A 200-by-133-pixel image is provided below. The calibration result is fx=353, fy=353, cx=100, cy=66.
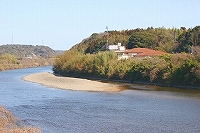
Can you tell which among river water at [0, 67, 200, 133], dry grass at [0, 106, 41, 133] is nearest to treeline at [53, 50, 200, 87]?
river water at [0, 67, 200, 133]

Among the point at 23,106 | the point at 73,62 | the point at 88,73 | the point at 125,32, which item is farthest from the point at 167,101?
the point at 125,32

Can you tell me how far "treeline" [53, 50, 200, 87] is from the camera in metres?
52.5

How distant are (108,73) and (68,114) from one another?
1773 inches

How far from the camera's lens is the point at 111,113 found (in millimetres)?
29922

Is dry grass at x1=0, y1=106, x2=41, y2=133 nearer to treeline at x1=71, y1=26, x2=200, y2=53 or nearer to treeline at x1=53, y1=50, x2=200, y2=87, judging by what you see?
treeline at x1=53, y1=50, x2=200, y2=87

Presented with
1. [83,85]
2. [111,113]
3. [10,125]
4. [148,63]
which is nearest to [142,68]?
[148,63]

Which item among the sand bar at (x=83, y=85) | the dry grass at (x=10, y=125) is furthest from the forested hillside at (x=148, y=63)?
the dry grass at (x=10, y=125)

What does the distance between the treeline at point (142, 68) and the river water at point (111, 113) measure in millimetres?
12695

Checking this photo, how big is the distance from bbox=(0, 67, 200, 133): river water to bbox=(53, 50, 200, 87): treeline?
1270 centimetres

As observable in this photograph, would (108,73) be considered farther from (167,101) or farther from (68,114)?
(68,114)

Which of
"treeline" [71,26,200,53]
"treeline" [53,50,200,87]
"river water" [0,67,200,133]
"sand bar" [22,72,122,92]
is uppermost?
"treeline" [71,26,200,53]

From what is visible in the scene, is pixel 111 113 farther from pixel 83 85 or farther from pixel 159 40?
pixel 159 40

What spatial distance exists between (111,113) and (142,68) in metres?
34.6

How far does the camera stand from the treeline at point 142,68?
5247cm
